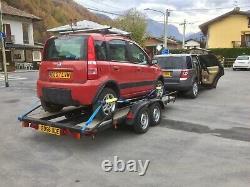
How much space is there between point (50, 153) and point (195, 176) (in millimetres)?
2755

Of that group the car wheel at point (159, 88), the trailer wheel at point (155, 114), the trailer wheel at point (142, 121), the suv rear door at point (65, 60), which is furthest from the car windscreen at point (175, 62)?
the suv rear door at point (65, 60)

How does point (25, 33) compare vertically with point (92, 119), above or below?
above

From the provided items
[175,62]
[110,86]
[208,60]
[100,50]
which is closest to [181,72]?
[175,62]

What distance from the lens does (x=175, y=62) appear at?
11.9 m

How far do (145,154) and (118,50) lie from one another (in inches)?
102

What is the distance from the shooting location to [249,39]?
40.6m

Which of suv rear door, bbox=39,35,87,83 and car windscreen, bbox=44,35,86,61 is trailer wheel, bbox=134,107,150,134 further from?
car windscreen, bbox=44,35,86,61

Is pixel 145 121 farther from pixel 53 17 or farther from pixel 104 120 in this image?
pixel 53 17

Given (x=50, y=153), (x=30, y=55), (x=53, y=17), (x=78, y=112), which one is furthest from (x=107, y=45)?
(x=53, y=17)

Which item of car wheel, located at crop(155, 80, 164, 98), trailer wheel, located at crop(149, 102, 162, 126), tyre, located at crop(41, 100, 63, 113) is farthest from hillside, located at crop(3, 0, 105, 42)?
trailer wheel, located at crop(149, 102, 162, 126)

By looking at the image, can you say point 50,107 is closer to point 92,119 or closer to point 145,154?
point 92,119

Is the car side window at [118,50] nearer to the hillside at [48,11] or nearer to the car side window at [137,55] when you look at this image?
the car side window at [137,55]

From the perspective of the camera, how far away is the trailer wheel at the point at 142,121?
7125mm

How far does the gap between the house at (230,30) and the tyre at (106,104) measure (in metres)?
36.6
